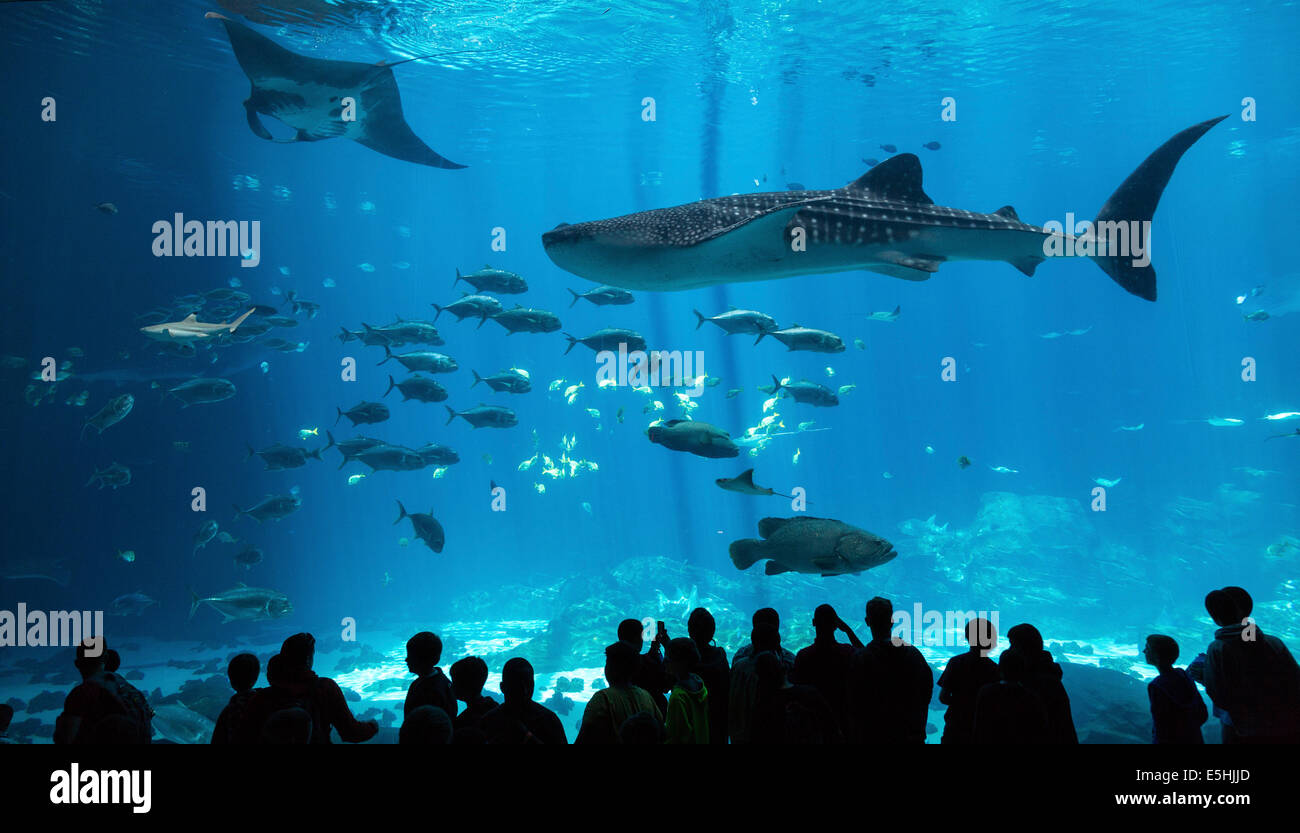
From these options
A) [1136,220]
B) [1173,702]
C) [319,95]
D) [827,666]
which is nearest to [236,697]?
[827,666]

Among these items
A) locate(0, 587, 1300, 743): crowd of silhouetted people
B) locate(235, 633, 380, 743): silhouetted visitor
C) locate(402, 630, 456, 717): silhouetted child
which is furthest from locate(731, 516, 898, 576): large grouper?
locate(235, 633, 380, 743): silhouetted visitor

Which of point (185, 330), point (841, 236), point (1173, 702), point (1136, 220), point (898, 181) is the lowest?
point (1173, 702)

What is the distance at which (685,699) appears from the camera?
357 centimetres

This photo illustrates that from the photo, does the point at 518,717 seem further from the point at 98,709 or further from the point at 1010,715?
the point at 98,709

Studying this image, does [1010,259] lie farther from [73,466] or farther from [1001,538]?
[73,466]

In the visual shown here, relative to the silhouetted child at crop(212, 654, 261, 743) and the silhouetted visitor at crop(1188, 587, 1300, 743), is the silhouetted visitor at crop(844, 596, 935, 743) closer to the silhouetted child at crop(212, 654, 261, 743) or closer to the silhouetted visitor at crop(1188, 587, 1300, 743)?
the silhouetted visitor at crop(1188, 587, 1300, 743)

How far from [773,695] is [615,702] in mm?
828

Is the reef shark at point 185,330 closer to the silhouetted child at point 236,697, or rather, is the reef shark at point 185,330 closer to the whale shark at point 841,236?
the silhouetted child at point 236,697

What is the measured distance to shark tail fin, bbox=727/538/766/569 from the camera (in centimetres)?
473

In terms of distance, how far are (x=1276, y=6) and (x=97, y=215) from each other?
3882 centimetres

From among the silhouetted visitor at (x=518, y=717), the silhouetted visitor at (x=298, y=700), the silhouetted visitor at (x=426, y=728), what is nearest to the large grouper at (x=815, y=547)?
the silhouetted visitor at (x=518, y=717)

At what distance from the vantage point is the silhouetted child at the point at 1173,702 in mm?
3576
